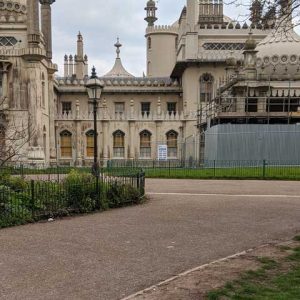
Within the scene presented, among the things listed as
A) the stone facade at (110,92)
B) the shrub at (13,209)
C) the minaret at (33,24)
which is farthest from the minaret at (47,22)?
the shrub at (13,209)

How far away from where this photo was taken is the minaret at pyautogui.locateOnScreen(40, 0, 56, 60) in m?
43.4

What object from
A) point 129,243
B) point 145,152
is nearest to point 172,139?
point 145,152

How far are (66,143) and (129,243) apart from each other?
37574 millimetres

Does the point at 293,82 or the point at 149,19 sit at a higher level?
the point at 149,19

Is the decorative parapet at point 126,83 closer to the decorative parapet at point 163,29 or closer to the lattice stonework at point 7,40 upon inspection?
the lattice stonework at point 7,40

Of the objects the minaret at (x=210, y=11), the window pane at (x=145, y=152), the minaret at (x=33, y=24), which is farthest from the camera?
the minaret at (x=210, y=11)

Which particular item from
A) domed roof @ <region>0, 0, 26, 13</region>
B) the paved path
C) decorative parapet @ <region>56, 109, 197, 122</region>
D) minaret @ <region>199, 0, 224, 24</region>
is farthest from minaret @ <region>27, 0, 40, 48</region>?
the paved path

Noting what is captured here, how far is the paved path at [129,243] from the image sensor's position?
6.08 meters

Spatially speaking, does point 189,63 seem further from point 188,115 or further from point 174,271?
point 174,271

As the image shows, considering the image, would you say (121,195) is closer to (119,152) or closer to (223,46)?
(119,152)

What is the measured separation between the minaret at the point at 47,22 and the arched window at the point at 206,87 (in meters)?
15.4

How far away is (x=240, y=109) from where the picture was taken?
116 feet

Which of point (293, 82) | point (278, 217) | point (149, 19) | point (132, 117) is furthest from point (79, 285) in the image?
point (149, 19)

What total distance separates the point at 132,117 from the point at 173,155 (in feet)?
17.9
